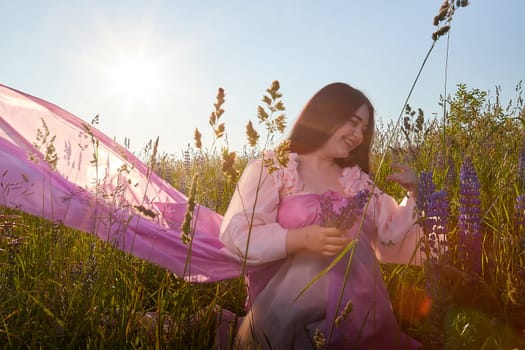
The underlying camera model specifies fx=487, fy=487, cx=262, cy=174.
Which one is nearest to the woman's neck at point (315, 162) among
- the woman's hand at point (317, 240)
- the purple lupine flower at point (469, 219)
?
the woman's hand at point (317, 240)

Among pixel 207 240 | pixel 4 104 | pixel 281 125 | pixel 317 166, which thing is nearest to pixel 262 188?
pixel 317 166

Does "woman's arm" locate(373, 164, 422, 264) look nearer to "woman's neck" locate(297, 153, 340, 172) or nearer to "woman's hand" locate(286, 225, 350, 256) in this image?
"woman's neck" locate(297, 153, 340, 172)

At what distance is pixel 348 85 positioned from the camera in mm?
2602

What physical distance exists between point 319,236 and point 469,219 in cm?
54

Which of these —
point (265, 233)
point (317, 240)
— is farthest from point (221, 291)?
point (317, 240)

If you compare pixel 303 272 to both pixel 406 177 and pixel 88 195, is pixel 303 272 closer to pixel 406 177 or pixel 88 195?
pixel 406 177

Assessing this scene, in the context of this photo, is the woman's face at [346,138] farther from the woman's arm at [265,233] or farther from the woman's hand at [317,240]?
the woman's hand at [317,240]

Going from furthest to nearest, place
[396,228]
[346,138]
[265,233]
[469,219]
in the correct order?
[346,138] → [396,228] → [265,233] → [469,219]

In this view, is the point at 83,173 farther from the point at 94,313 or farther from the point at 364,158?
the point at 364,158

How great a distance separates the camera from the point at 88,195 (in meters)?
2.51

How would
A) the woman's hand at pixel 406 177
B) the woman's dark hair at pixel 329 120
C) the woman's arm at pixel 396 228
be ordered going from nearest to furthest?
the woman's hand at pixel 406 177 → the woman's arm at pixel 396 228 → the woman's dark hair at pixel 329 120

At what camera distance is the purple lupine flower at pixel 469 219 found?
1.72 metres

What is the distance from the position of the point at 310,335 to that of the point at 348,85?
1.34 meters

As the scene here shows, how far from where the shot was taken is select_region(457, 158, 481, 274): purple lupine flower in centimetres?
172
